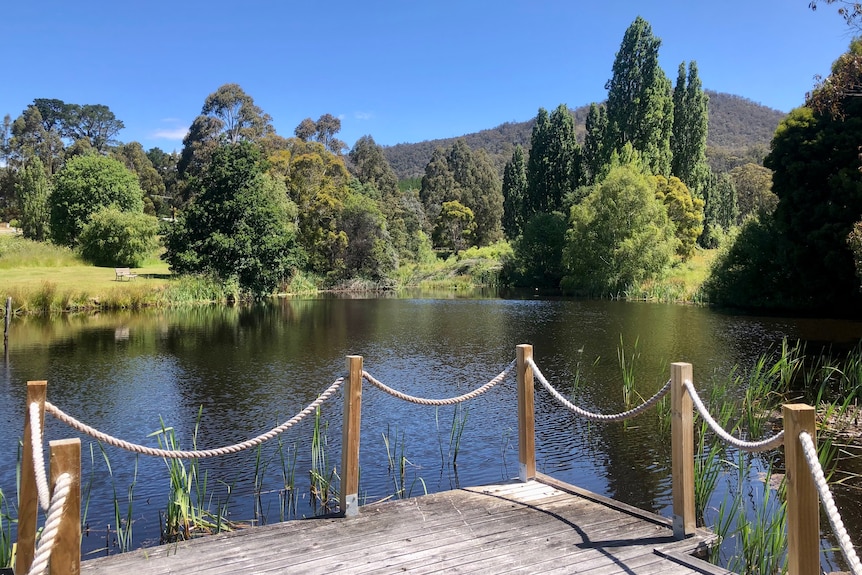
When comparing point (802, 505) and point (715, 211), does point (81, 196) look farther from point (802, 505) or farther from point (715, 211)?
point (802, 505)

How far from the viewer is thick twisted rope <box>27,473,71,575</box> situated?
109 inches

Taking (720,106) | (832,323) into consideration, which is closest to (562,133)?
(832,323)

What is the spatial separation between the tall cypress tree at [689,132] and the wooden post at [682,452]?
48945mm

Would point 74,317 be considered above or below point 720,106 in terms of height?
below

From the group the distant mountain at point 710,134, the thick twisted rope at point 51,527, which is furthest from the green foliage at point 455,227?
the thick twisted rope at point 51,527

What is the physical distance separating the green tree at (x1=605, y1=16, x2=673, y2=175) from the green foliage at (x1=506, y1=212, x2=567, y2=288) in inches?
278

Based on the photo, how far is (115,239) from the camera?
4338 cm

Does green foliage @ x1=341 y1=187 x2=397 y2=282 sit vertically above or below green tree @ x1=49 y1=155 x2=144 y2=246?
below

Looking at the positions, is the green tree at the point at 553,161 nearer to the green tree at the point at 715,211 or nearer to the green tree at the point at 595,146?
the green tree at the point at 595,146

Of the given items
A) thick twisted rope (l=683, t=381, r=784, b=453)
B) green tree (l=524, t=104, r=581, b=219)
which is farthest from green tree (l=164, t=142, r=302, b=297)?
thick twisted rope (l=683, t=381, r=784, b=453)

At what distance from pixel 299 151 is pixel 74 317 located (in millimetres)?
32253

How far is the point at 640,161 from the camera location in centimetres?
4453

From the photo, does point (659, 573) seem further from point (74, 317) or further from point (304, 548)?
point (74, 317)

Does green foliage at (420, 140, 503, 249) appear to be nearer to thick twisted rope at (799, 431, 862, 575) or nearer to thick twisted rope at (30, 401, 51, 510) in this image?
thick twisted rope at (30, 401, 51, 510)
